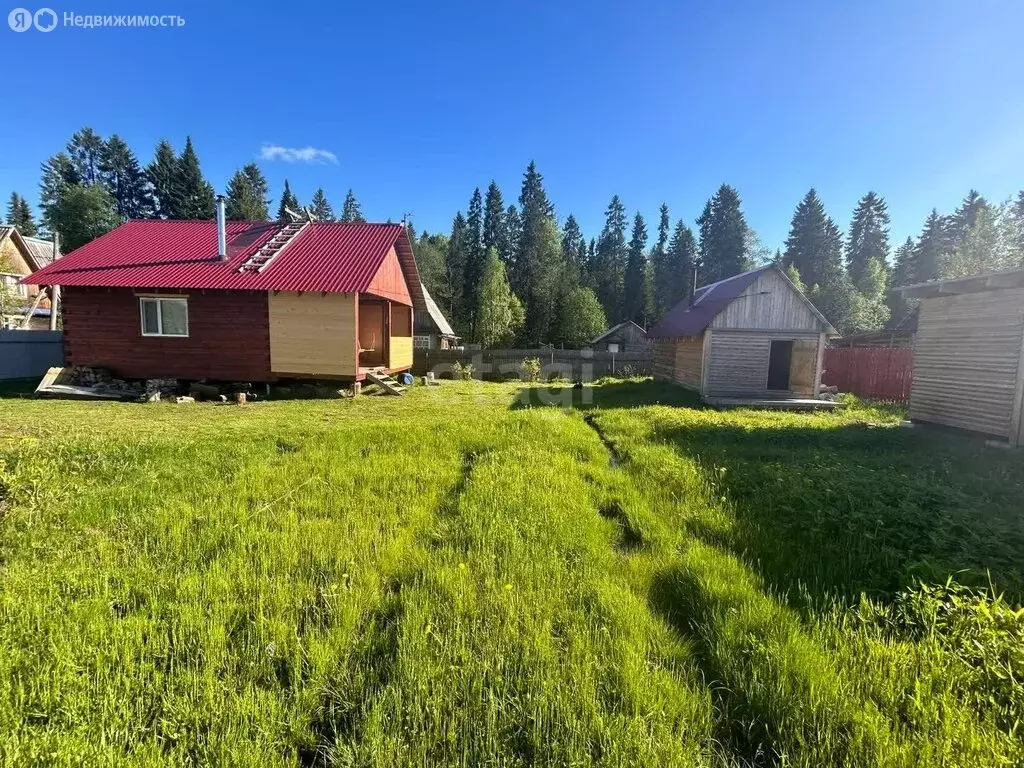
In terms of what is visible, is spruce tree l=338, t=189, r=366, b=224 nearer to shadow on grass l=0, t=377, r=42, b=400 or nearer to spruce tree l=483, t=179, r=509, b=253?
spruce tree l=483, t=179, r=509, b=253

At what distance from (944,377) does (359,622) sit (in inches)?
551

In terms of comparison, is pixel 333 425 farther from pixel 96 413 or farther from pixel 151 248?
pixel 151 248

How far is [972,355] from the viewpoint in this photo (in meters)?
10.0

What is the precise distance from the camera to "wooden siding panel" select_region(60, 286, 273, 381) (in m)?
13.9

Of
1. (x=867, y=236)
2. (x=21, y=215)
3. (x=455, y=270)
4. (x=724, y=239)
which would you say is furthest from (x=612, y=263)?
(x=21, y=215)

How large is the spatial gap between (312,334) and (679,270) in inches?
2087

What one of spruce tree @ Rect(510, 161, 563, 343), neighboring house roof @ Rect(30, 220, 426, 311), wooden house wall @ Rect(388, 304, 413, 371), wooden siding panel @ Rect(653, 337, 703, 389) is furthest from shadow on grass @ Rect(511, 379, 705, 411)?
spruce tree @ Rect(510, 161, 563, 343)

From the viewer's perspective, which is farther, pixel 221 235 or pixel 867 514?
pixel 221 235

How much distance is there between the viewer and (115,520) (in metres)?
4.53

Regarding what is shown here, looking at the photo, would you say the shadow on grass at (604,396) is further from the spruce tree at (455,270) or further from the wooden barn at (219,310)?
the spruce tree at (455,270)

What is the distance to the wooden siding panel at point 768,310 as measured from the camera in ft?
53.0

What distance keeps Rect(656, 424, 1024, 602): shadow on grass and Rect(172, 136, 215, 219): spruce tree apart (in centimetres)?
6091

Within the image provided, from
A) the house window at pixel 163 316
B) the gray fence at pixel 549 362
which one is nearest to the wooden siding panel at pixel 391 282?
the house window at pixel 163 316

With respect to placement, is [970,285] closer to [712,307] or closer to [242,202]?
[712,307]
